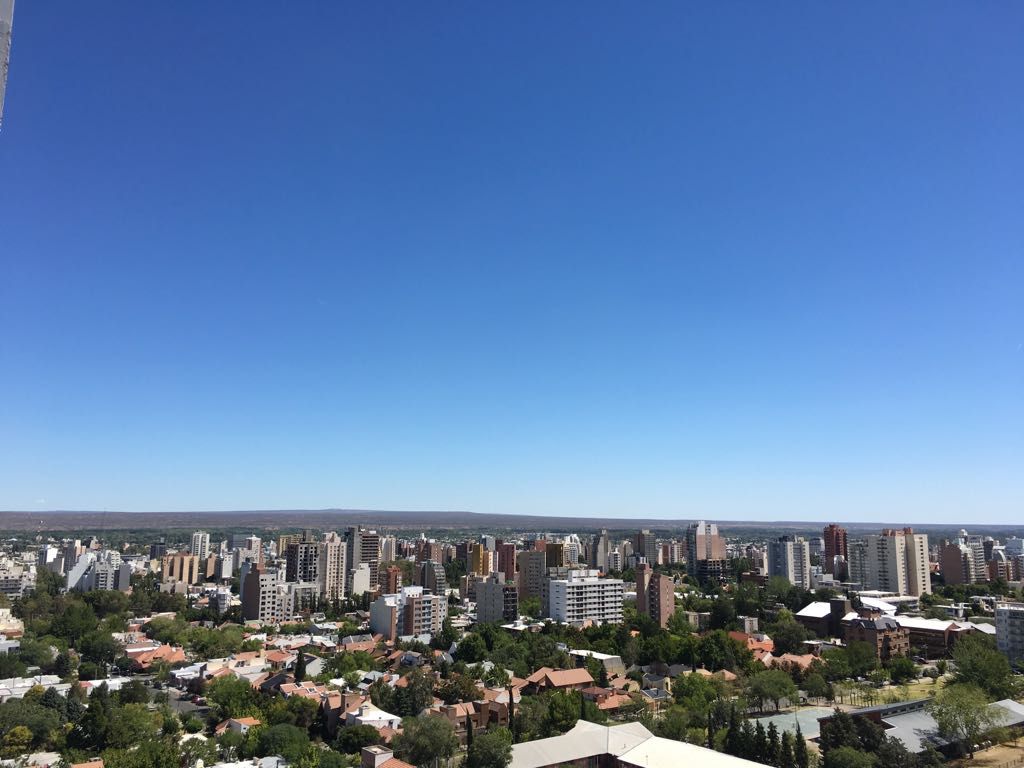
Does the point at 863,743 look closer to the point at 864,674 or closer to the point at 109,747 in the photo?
the point at 864,674

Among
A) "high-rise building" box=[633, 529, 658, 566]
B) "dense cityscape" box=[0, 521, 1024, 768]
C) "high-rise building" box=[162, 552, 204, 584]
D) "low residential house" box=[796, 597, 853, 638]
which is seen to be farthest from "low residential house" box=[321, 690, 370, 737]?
"high-rise building" box=[633, 529, 658, 566]

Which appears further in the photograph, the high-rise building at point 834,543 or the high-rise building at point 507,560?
the high-rise building at point 834,543

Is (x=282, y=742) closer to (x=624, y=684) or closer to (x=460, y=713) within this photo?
(x=460, y=713)

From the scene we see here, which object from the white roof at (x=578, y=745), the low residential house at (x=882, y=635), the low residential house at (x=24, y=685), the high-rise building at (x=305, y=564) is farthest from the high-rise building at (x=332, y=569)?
the white roof at (x=578, y=745)

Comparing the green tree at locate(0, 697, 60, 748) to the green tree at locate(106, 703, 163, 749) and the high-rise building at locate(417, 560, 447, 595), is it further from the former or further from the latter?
the high-rise building at locate(417, 560, 447, 595)

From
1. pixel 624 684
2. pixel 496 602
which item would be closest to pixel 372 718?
pixel 624 684

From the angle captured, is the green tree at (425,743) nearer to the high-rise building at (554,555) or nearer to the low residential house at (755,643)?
the low residential house at (755,643)

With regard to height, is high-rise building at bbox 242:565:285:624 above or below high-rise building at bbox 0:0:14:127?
below
